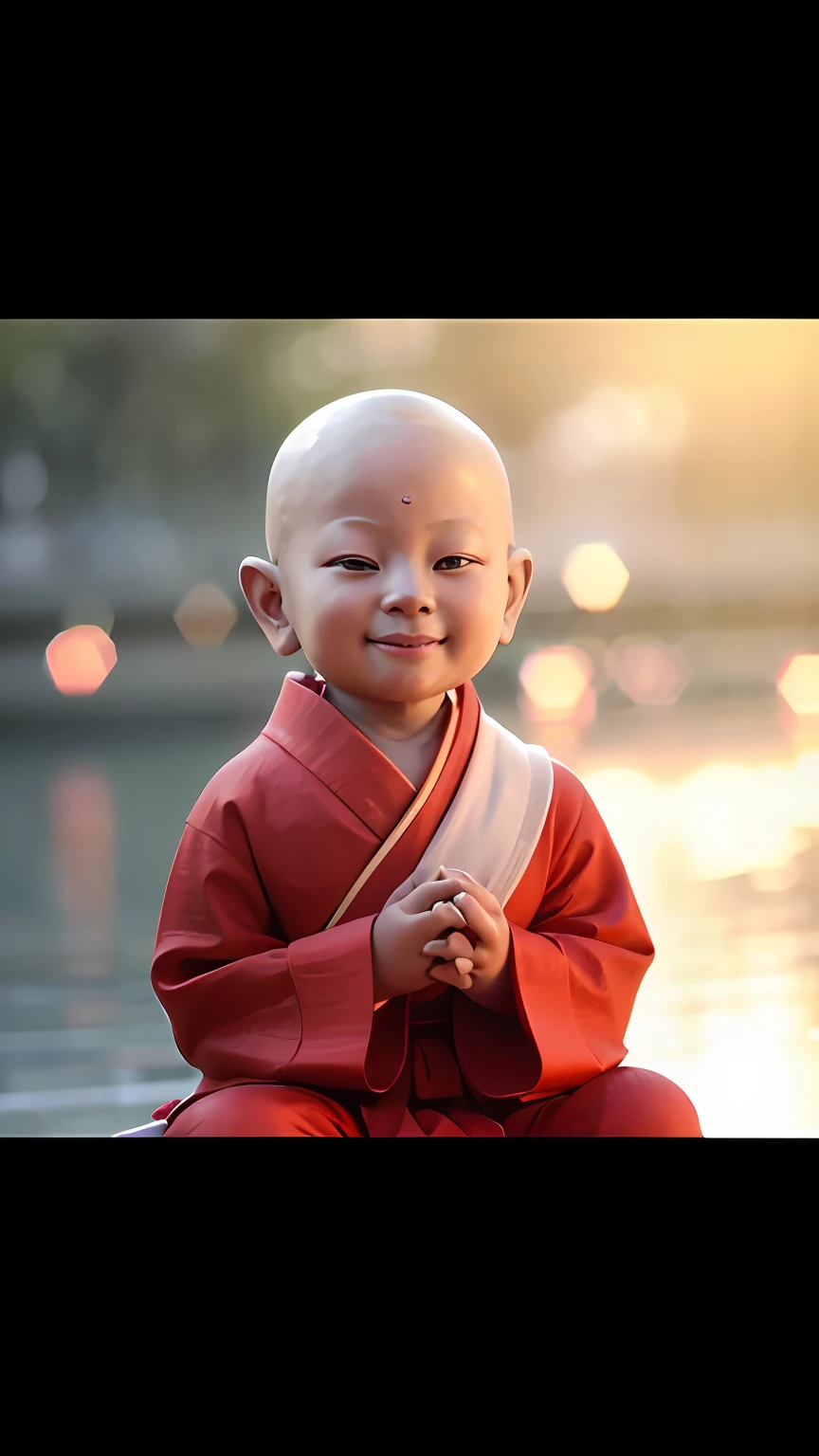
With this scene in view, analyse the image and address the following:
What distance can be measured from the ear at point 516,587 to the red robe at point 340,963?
0.09m

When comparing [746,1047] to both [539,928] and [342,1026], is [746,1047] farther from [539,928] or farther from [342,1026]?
[342,1026]

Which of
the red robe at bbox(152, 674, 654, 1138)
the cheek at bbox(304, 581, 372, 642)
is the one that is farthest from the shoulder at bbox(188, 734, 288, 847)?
the cheek at bbox(304, 581, 372, 642)

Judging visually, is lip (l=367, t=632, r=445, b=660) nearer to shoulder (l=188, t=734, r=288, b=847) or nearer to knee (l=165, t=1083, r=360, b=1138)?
shoulder (l=188, t=734, r=288, b=847)

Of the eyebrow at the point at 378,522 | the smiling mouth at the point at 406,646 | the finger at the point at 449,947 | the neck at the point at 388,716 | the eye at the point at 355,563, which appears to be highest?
the eyebrow at the point at 378,522

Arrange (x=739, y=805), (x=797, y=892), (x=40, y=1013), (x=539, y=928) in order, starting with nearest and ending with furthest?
1. (x=539, y=928)
2. (x=40, y=1013)
3. (x=797, y=892)
4. (x=739, y=805)

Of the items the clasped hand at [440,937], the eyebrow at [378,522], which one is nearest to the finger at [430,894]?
the clasped hand at [440,937]

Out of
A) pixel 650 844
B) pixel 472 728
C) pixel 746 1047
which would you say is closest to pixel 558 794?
pixel 472 728

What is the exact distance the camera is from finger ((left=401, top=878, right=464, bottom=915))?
1028 mm

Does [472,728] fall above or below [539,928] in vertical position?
above

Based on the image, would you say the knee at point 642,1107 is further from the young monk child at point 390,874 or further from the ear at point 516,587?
the ear at point 516,587

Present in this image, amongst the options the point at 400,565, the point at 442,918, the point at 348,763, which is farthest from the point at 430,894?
the point at 400,565

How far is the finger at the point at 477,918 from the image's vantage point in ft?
3.36

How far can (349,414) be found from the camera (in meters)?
1.08

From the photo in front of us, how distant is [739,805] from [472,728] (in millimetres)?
2023
